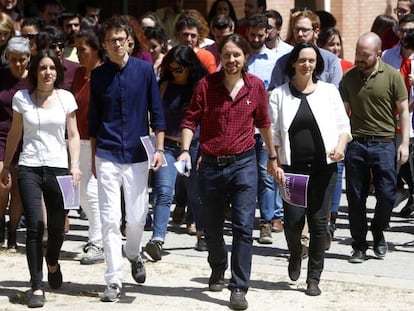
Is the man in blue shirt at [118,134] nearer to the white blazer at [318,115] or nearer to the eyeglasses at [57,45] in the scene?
the white blazer at [318,115]

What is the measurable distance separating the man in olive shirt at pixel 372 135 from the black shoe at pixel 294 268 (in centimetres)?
112

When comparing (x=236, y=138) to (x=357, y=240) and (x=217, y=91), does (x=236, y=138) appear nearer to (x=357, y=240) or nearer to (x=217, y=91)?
(x=217, y=91)

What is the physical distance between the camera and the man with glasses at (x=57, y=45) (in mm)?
11578

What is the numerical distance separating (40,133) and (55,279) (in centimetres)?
117

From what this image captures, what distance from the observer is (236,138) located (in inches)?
357

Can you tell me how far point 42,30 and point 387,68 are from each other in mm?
3525

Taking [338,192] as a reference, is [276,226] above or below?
below

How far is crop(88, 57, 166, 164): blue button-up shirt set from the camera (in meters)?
9.26

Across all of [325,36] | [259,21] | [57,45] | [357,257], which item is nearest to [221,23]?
[325,36]

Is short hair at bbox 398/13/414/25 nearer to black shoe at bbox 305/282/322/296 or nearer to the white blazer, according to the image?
the white blazer

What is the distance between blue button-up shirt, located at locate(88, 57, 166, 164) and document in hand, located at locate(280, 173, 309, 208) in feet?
3.45

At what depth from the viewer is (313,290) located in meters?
9.38

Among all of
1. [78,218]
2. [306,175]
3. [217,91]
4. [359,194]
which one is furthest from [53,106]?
[78,218]

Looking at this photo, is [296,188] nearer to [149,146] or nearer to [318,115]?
[318,115]
